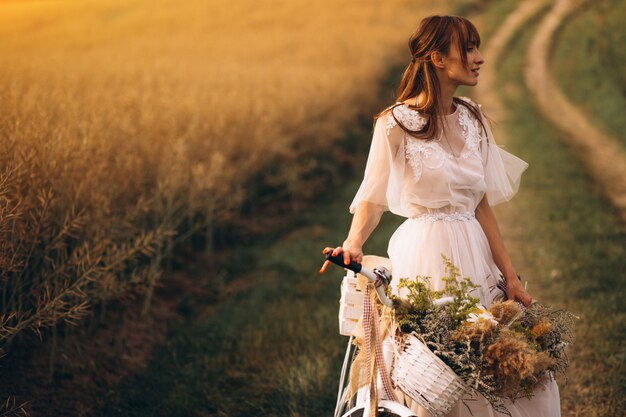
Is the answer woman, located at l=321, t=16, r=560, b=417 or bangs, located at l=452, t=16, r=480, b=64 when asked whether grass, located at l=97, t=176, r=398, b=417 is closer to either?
woman, located at l=321, t=16, r=560, b=417

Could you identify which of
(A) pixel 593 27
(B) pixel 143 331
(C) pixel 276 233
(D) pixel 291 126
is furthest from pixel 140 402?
(A) pixel 593 27

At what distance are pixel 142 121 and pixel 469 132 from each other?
4821 mm

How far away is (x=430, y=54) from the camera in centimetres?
308

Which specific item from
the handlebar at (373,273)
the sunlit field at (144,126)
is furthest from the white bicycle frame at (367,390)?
the sunlit field at (144,126)

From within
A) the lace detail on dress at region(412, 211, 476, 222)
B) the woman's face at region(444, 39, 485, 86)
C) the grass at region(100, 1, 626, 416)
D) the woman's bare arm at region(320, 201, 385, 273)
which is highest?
the woman's face at region(444, 39, 485, 86)

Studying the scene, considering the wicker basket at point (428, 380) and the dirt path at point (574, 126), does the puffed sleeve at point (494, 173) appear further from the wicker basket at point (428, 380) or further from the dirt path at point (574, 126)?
the dirt path at point (574, 126)

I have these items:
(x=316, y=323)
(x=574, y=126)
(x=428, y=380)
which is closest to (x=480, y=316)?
(x=428, y=380)

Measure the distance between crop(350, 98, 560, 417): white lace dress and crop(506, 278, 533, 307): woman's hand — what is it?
0.22 ft

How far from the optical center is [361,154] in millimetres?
13250

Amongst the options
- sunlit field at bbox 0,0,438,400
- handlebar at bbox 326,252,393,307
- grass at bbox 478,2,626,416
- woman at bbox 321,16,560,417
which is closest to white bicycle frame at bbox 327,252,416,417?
handlebar at bbox 326,252,393,307

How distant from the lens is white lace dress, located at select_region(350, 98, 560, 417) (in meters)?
3.03

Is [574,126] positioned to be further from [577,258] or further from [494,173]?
[494,173]

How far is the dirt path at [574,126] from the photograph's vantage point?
1053cm

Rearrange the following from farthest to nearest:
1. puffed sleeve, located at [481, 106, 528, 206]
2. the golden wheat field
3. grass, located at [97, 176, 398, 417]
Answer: grass, located at [97, 176, 398, 417] < the golden wheat field < puffed sleeve, located at [481, 106, 528, 206]
